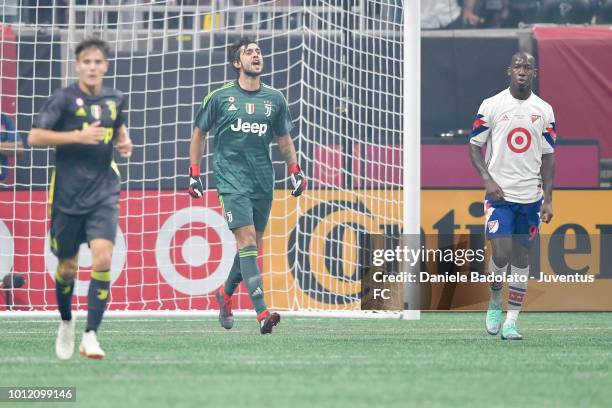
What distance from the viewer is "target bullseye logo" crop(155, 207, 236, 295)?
13.0 m

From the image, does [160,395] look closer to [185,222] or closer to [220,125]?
[220,125]

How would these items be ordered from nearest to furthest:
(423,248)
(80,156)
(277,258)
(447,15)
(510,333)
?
(80,156)
(510,333)
(277,258)
(423,248)
(447,15)

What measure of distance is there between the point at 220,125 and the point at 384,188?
132 inches

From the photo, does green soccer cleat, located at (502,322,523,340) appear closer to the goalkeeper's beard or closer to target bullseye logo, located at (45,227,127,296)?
the goalkeeper's beard

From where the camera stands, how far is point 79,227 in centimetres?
768

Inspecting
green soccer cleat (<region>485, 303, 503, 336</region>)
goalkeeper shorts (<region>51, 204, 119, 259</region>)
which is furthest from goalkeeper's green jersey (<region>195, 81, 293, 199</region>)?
goalkeeper shorts (<region>51, 204, 119, 259</region>)

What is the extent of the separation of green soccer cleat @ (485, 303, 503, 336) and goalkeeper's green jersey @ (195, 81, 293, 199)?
1818mm

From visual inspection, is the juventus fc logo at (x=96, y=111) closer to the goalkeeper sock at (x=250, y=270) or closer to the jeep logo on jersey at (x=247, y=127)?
the jeep logo on jersey at (x=247, y=127)

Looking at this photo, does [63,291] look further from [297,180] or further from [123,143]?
[297,180]

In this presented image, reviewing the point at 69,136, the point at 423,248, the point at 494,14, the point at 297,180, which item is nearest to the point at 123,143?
the point at 69,136

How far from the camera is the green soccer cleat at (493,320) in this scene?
986 cm

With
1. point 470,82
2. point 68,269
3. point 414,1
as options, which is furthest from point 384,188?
point 68,269

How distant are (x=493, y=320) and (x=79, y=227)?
3476 mm

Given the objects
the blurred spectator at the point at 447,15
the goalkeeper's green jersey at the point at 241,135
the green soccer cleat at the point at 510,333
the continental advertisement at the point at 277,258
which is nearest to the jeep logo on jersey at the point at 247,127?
the goalkeeper's green jersey at the point at 241,135
